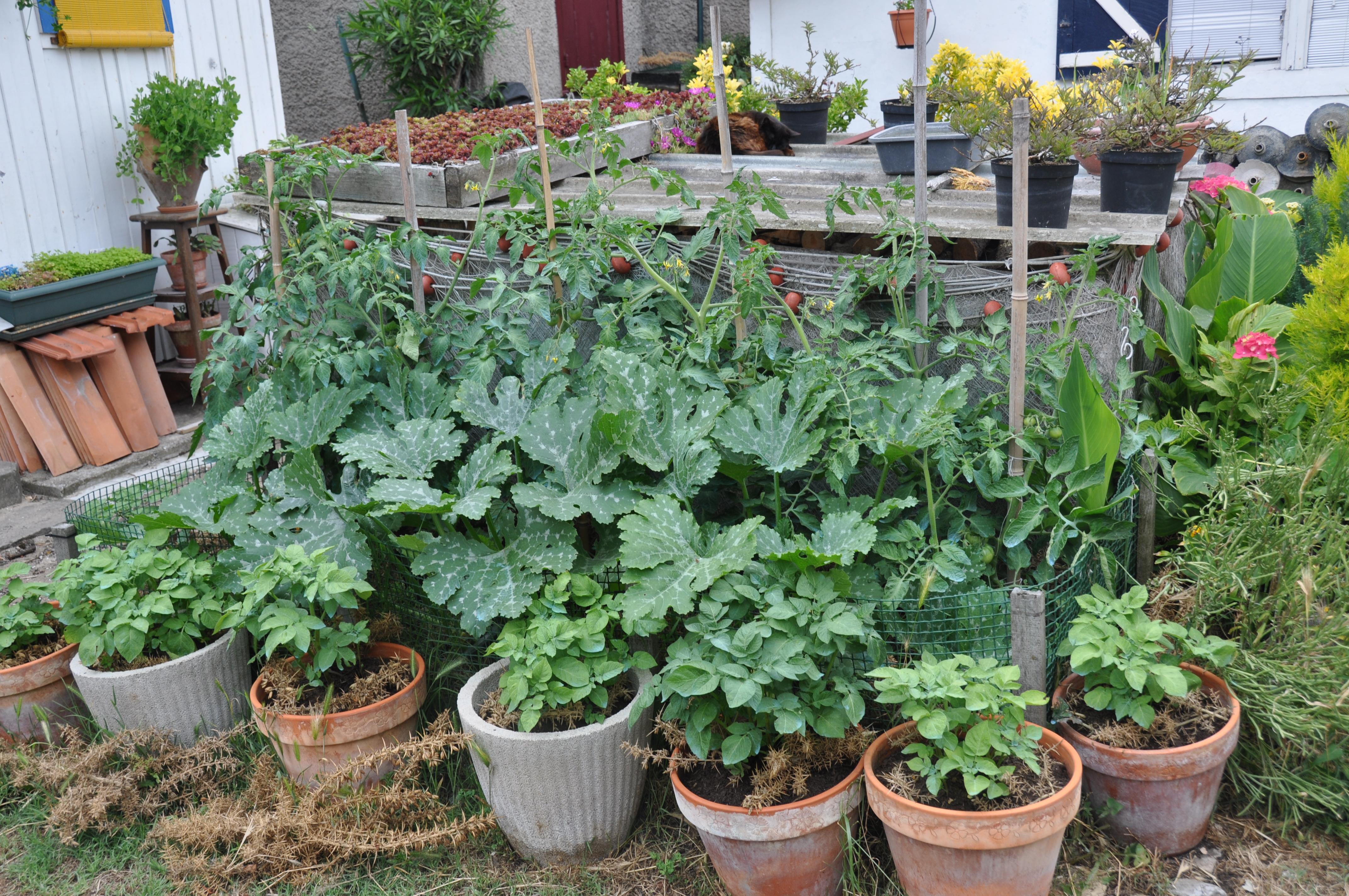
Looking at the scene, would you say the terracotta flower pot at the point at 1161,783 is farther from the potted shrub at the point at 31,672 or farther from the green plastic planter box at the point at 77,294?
the green plastic planter box at the point at 77,294

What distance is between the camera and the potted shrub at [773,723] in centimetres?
212

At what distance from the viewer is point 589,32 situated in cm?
984

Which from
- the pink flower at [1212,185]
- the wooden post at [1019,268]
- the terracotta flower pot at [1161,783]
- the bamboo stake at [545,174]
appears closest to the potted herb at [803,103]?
the pink flower at [1212,185]

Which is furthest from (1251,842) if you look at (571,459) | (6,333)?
(6,333)

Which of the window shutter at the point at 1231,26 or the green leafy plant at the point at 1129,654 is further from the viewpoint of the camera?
the window shutter at the point at 1231,26

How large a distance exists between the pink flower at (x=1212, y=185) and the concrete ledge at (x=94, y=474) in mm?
4022

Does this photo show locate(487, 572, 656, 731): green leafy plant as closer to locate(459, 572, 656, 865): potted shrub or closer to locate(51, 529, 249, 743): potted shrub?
locate(459, 572, 656, 865): potted shrub

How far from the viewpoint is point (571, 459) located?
2654 mm

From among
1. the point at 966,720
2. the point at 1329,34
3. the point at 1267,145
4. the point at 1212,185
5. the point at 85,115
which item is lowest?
the point at 966,720

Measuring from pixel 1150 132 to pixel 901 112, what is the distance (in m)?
2.12

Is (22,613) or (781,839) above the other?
(22,613)

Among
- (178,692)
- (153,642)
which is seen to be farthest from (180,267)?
(178,692)

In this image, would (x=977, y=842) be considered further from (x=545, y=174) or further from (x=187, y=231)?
(x=187, y=231)

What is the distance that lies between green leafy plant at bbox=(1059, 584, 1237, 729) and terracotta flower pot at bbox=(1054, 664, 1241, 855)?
8 cm
